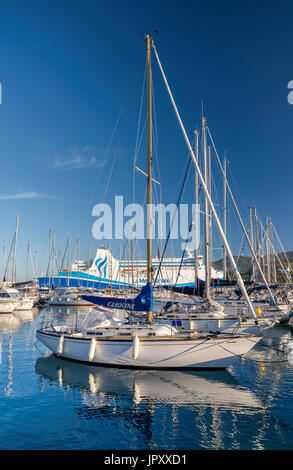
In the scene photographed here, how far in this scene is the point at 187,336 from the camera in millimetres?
15547

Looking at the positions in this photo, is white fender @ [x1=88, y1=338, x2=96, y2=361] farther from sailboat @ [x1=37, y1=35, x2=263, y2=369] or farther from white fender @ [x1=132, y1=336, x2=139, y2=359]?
white fender @ [x1=132, y1=336, x2=139, y2=359]

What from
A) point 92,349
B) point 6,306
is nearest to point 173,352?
point 92,349

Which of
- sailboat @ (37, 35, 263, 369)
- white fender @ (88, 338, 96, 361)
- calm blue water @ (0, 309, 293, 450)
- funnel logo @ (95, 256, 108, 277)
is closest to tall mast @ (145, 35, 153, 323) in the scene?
sailboat @ (37, 35, 263, 369)

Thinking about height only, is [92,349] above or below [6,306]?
above

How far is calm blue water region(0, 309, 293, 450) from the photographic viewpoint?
30.3ft

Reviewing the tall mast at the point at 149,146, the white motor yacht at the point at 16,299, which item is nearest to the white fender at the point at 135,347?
the tall mast at the point at 149,146

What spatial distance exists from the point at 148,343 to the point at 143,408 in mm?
3853

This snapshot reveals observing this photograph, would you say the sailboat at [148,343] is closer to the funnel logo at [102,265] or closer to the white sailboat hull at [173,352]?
the white sailboat hull at [173,352]

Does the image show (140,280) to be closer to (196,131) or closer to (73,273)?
(73,273)

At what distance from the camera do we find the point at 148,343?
1534 centimetres

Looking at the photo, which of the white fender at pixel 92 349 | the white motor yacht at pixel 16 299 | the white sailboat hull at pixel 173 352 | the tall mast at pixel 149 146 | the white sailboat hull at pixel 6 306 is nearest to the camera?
the white sailboat hull at pixel 173 352

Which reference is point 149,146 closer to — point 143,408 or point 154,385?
point 154,385

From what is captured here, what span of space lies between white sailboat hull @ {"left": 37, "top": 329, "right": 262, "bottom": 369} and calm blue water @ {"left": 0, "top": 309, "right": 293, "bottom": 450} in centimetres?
49

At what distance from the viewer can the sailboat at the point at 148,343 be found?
49.5 ft
